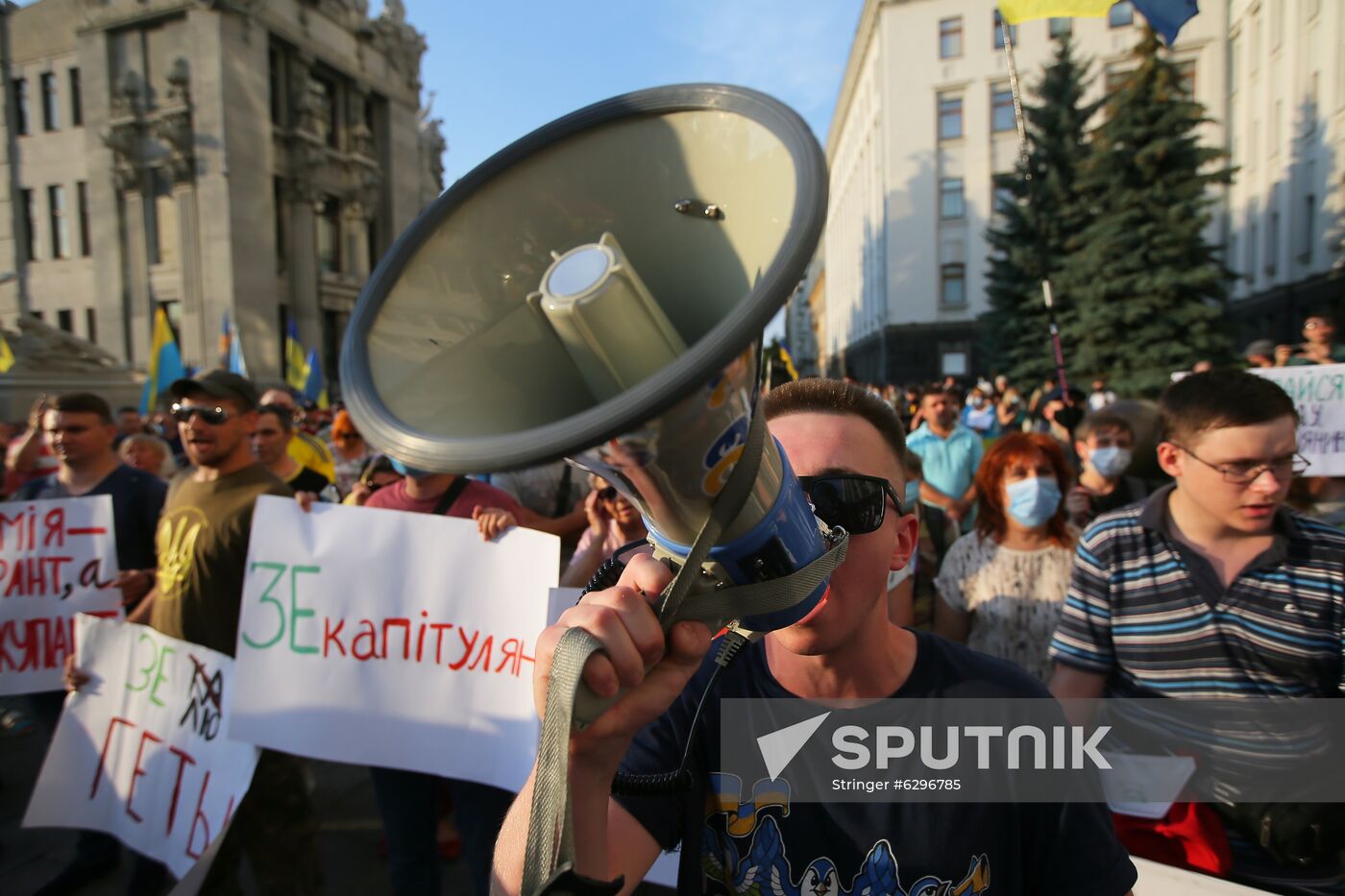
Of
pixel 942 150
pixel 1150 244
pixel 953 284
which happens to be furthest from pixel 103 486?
pixel 942 150

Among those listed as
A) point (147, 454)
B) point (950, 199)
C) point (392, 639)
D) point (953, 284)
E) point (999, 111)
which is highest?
point (999, 111)

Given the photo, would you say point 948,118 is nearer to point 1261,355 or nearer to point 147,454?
point 1261,355

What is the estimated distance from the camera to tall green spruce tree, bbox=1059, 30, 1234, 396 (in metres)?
16.1

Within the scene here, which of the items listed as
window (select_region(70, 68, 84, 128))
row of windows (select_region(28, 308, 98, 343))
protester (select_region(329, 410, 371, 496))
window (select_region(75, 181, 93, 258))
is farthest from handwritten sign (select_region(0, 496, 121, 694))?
window (select_region(70, 68, 84, 128))

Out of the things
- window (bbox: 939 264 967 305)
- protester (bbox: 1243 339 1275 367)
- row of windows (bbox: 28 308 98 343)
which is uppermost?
window (bbox: 939 264 967 305)

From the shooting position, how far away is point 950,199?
103 feet

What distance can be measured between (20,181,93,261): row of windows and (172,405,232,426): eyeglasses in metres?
28.9

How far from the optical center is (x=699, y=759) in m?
1.26

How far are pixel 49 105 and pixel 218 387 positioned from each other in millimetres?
32068

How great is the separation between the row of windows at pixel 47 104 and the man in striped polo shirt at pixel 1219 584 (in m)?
33.1

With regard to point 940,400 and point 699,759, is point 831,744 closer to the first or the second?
point 699,759

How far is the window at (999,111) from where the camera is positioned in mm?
29967

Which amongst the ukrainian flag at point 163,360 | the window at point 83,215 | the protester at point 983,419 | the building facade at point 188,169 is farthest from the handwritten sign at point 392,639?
the window at point 83,215

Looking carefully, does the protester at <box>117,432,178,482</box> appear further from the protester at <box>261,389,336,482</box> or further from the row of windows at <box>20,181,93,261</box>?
the row of windows at <box>20,181,93,261</box>
